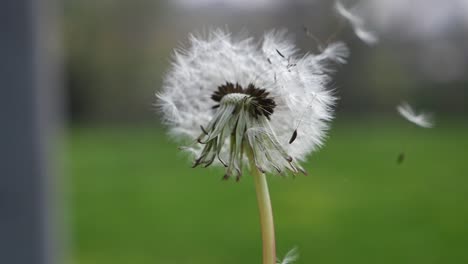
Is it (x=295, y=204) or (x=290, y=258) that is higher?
(x=295, y=204)

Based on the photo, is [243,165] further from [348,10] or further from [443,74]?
[443,74]

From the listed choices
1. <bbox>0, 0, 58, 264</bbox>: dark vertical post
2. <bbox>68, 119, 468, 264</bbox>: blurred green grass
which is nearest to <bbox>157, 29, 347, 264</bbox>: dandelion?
<bbox>68, 119, 468, 264</bbox>: blurred green grass

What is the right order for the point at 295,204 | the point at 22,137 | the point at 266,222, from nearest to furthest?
1. the point at 266,222
2. the point at 22,137
3. the point at 295,204

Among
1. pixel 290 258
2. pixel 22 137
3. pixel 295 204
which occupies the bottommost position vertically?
pixel 290 258

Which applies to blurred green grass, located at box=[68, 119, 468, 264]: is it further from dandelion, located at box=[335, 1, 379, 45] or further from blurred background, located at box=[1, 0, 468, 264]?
dandelion, located at box=[335, 1, 379, 45]

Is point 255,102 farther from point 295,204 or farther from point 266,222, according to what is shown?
point 295,204

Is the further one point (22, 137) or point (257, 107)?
point (22, 137)

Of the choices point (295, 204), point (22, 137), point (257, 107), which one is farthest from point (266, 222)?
point (295, 204)

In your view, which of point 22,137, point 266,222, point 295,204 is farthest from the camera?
point 295,204
